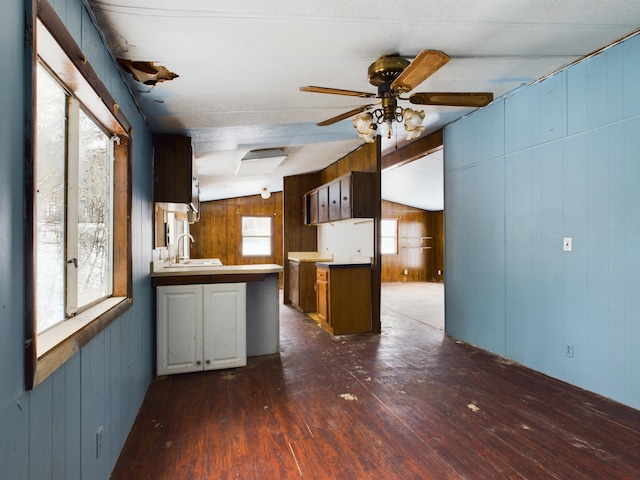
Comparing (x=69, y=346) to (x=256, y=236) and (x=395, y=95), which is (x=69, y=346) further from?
(x=256, y=236)

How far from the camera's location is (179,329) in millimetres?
3039

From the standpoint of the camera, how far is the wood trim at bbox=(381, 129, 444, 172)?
4.46 meters

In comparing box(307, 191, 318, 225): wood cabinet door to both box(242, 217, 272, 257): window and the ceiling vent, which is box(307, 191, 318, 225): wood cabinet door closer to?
the ceiling vent

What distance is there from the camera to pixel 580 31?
221cm

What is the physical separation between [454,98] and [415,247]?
8.61m

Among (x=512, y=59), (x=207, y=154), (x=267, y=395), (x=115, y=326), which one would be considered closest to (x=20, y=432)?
(x=115, y=326)

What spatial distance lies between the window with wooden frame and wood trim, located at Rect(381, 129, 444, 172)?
11.6 ft

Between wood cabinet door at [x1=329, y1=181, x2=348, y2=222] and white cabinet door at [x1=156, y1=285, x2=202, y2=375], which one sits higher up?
wood cabinet door at [x1=329, y1=181, x2=348, y2=222]

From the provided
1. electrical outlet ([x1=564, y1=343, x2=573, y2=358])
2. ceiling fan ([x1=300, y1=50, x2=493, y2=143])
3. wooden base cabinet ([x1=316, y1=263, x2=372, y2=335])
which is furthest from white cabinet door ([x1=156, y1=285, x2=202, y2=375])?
electrical outlet ([x1=564, y1=343, x2=573, y2=358])

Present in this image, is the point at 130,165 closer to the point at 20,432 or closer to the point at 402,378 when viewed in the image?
the point at 20,432

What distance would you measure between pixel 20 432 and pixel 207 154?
366 centimetres

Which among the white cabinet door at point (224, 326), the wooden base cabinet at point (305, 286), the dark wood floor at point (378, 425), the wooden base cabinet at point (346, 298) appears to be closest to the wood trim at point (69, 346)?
the dark wood floor at point (378, 425)

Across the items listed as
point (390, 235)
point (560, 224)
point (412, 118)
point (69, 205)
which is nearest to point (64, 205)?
point (69, 205)

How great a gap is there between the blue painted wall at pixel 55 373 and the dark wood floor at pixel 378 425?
0.38 metres
